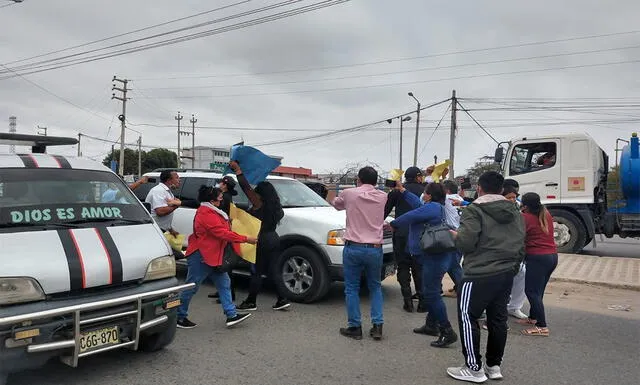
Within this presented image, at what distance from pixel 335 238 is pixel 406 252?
0.91m

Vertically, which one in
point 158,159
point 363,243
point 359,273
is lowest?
point 359,273

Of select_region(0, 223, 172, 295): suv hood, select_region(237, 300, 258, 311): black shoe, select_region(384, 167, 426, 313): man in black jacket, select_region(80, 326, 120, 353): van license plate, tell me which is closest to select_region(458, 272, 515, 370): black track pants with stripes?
select_region(384, 167, 426, 313): man in black jacket

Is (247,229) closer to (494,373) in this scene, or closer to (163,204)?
(163,204)

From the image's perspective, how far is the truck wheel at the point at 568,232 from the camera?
11375 mm

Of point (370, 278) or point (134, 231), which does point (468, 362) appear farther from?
point (134, 231)

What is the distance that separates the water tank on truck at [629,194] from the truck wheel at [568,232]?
774 mm

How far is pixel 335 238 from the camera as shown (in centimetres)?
632

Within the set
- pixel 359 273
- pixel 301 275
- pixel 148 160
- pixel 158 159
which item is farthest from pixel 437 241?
pixel 158 159

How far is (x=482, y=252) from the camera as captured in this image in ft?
13.3

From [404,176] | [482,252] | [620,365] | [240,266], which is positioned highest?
[404,176]

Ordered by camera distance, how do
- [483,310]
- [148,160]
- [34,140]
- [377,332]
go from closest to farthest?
1. [483,310]
2. [377,332]
3. [34,140]
4. [148,160]

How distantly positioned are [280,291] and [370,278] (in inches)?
70.7

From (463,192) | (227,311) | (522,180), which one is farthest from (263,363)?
(522,180)

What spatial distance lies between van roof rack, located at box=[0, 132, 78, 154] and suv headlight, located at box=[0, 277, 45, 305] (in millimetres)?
2772
